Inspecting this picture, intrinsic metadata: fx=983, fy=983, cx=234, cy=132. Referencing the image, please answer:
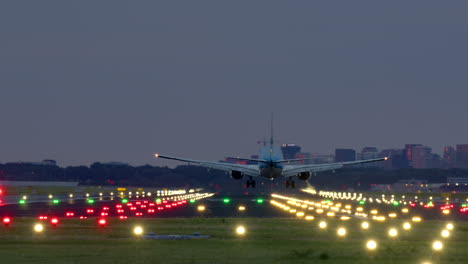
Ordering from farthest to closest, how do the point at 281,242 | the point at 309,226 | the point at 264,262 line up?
1. the point at 309,226
2. the point at 281,242
3. the point at 264,262

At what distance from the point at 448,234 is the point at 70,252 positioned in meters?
16.8

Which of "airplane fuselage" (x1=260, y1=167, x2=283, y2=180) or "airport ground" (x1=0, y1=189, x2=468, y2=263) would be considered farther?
"airplane fuselage" (x1=260, y1=167, x2=283, y2=180)

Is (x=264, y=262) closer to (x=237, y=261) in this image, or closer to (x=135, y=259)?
(x=237, y=261)

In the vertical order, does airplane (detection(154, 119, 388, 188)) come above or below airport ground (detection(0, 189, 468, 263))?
above

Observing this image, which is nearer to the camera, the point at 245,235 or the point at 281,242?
the point at 281,242

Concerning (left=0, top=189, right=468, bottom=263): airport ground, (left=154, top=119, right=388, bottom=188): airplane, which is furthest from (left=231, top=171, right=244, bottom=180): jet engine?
(left=0, top=189, right=468, bottom=263): airport ground

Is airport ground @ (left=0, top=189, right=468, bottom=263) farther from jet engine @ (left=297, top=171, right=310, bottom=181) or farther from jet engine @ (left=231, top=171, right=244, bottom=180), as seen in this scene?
jet engine @ (left=297, top=171, right=310, bottom=181)

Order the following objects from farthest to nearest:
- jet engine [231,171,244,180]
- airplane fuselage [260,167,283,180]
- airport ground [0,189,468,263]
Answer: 1. jet engine [231,171,244,180]
2. airplane fuselage [260,167,283,180]
3. airport ground [0,189,468,263]

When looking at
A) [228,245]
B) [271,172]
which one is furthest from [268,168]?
[228,245]

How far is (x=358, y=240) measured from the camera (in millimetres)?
33719

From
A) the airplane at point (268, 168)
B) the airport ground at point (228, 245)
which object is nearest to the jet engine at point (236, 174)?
the airplane at point (268, 168)

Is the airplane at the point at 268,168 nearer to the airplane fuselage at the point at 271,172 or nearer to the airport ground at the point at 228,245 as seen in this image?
the airplane fuselage at the point at 271,172

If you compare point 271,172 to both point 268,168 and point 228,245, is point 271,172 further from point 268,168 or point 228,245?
point 228,245

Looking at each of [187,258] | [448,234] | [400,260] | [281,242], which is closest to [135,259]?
[187,258]
